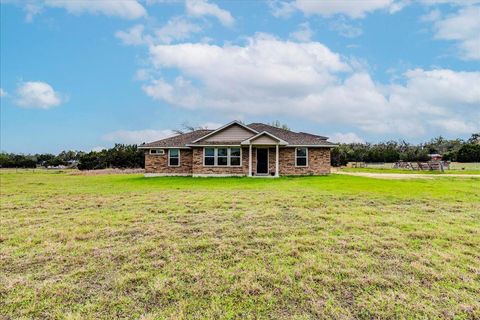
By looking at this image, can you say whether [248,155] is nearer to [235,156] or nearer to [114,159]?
[235,156]

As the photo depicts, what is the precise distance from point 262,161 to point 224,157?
306 cm

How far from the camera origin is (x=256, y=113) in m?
46.5

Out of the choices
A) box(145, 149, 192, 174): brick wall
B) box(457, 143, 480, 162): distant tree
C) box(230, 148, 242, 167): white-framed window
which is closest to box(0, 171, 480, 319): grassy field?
box(230, 148, 242, 167): white-framed window

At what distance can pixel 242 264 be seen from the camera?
13.8ft

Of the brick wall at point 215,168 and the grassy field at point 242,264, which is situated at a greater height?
the brick wall at point 215,168

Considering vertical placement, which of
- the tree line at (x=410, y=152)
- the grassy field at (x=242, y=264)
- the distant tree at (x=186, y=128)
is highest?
the distant tree at (x=186, y=128)

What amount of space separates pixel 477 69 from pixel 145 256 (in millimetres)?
36166

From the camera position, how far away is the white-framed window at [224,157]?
71.0ft

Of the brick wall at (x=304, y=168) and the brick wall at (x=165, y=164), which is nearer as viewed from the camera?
the brick wall at (x=304, y=168)

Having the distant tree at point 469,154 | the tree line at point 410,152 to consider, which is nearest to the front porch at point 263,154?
the tree line at point 410,152

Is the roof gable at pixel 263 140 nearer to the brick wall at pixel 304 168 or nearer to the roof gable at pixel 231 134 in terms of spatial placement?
the roof gable at pixel 231 134

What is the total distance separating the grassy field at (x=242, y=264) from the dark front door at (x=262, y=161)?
14.6m

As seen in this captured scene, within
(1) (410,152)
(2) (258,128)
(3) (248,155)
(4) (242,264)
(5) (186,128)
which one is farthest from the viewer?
(1) (410,152)

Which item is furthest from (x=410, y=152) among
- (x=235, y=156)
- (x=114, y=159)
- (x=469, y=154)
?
(x=114, y=159)
